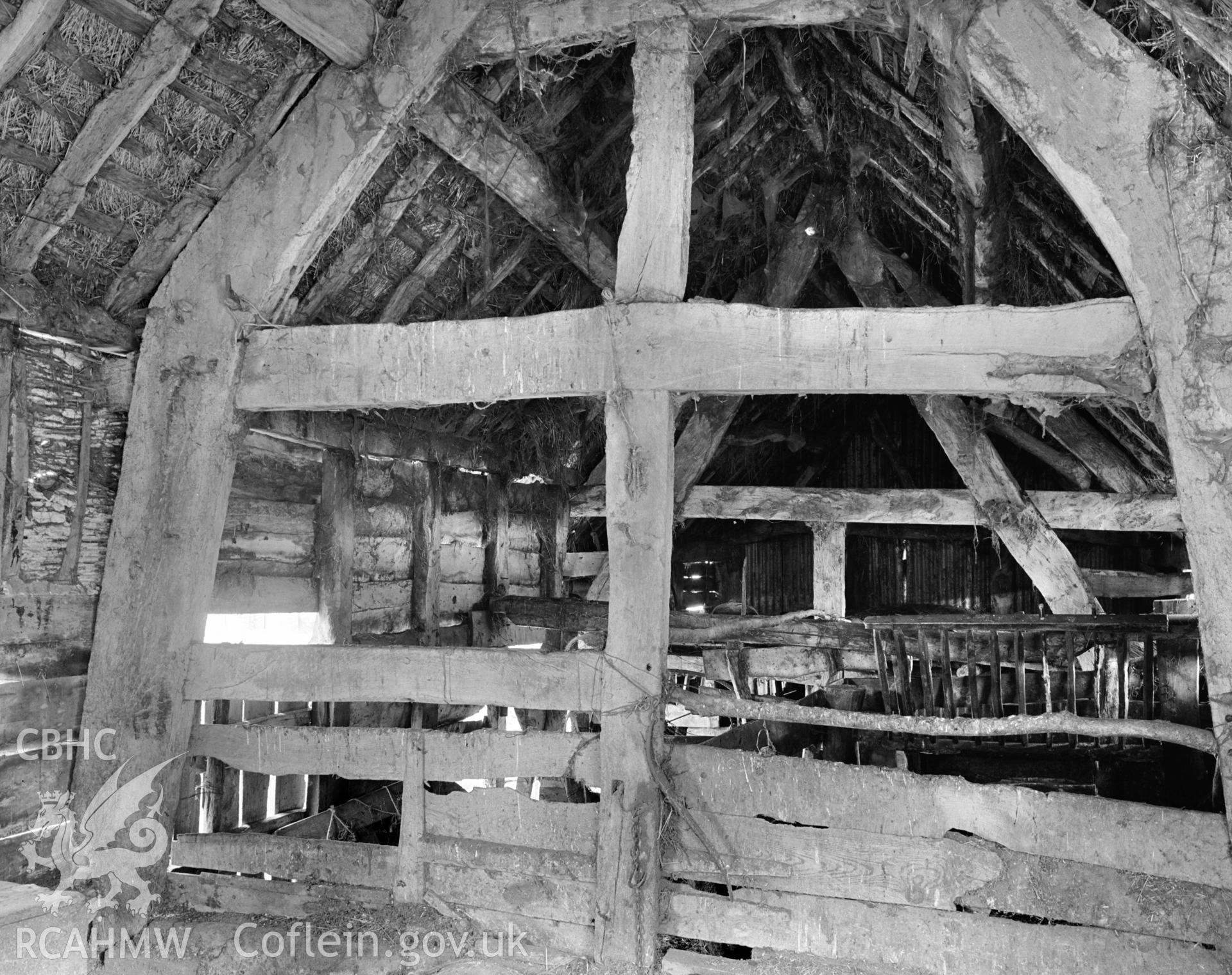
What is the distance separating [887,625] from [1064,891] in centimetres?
193

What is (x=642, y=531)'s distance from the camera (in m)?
4.12

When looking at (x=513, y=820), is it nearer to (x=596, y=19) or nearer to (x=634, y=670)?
(x=634, y=670)

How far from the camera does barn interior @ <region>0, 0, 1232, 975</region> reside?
11.8 ft

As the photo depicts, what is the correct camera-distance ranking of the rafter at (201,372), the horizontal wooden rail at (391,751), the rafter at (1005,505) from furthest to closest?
the rafter at (1005,505) < the rafter at (201,372) < the horizontal wooden rail at (391,751)

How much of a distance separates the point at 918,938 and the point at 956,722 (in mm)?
877

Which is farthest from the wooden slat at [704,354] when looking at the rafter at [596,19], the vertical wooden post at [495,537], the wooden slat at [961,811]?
the vertical wooden post at [495,537]

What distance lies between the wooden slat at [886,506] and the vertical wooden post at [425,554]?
6.82ft

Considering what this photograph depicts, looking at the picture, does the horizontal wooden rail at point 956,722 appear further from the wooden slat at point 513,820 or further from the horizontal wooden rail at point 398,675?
the wooden slat at point 513,820

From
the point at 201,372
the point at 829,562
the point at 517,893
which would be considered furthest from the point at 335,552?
the point at 829,562

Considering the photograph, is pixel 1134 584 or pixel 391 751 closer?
pixel 391 751

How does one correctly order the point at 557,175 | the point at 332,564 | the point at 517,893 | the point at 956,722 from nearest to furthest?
the point at 956,722 → the point at 517,893 → the point at 557,175 → the point at 332,564

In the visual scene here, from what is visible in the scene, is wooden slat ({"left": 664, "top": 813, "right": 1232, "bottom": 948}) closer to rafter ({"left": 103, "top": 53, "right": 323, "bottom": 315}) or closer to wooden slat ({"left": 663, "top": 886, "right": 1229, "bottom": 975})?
wooden slat ({"left": 663, "top": 886, "right": 1229, "bottom": 975})

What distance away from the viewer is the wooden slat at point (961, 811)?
135 inches

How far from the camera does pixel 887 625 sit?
5.36 meters
